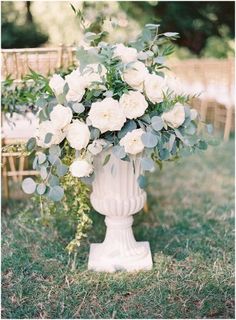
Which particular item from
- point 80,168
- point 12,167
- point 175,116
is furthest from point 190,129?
point 12,167

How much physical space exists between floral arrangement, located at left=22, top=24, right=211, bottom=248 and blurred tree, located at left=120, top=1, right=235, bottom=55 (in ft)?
16.8

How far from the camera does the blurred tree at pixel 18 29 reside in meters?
5.93

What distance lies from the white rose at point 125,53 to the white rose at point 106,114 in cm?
22

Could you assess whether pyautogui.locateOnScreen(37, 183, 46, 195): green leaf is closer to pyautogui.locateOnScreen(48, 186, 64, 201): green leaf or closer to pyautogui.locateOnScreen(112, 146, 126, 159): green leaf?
pyautogui.locateOnScreen(48, 186, 64, 201): green leaf

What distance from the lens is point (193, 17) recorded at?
7.30 m

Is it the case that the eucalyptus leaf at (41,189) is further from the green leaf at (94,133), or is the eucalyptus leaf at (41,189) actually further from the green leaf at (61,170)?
the green leaf at (94,133)

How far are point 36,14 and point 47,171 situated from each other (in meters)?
4.47

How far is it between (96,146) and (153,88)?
0.32m

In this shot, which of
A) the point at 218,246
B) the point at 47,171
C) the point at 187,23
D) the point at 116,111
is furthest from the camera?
the point at 187,23

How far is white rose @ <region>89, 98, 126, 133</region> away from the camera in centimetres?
206

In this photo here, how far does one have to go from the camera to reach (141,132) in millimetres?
2100

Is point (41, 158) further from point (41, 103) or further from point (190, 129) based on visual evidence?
point (190, 129)

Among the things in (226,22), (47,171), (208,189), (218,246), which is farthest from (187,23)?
(47,171)

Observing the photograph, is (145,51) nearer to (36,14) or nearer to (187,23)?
(36,14)
